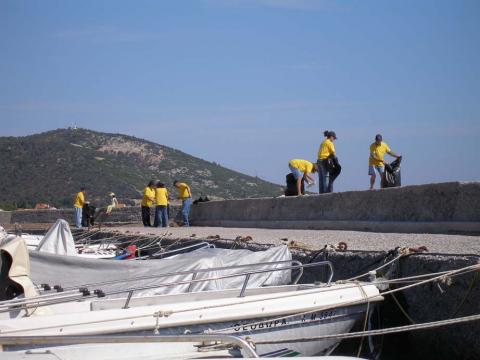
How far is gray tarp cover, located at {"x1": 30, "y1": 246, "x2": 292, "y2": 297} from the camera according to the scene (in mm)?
9461

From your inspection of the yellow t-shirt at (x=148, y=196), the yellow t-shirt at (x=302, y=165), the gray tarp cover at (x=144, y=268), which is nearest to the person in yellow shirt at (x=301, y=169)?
the yellow t-shirt at (x=302, y=165)

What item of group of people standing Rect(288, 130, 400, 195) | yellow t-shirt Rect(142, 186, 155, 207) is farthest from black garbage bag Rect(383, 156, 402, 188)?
yellow t-shirt Rect(142, 186, 155, 207)

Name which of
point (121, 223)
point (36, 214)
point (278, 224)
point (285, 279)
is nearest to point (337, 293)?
point (285, 279)

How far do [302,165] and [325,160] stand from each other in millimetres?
Result: 1380

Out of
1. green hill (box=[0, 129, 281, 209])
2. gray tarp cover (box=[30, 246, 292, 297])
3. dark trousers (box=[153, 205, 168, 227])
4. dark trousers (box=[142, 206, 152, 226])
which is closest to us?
gray tarp cover (box=[30, 246, 292, 297])

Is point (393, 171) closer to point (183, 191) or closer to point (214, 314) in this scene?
point (183, 191)

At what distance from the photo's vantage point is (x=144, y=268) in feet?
32.1

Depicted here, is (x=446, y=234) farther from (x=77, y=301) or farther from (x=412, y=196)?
(x=77, y=301)

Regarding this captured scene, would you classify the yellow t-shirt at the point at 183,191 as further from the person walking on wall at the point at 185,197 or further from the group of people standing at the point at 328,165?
the group of people standing at the point at 328,165

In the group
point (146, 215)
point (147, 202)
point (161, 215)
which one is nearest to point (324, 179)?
point (161, 215)

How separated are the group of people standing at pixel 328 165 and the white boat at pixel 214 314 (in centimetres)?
1048

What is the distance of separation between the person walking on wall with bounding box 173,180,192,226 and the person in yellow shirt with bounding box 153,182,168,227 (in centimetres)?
43

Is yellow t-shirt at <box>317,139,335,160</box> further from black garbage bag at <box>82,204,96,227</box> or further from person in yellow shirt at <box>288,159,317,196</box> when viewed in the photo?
black garbage bag at <box>82,204,96,227</box>

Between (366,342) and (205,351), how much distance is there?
9.30 ft
